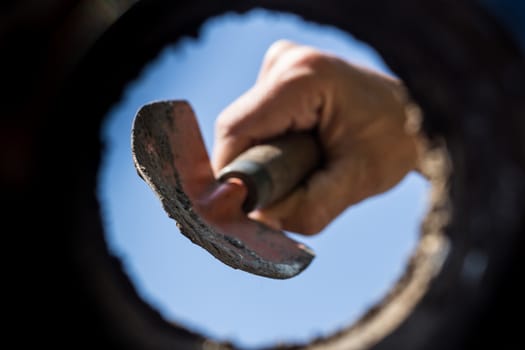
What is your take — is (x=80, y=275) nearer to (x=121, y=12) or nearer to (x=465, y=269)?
(x=121, y=12)

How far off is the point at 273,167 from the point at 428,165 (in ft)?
1.99

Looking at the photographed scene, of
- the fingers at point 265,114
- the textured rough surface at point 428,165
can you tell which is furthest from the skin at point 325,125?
the textured rough surface at point 428,165

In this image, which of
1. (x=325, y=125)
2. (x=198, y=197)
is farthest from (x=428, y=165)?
(x=198, y=197)

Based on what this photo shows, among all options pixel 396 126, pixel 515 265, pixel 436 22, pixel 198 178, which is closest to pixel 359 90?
pixel 396 126

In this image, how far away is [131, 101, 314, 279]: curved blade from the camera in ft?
3.86

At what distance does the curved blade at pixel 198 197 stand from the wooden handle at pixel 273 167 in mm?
54

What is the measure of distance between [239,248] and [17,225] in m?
1.13

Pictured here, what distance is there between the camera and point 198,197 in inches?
57.0

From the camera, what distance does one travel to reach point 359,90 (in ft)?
8.52

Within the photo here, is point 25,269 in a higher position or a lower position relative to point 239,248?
higher

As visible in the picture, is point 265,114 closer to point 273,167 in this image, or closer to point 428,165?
point 273,167

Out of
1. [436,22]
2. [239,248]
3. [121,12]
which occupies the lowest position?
[239,248]

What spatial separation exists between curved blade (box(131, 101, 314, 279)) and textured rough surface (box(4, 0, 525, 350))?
534 millimetres

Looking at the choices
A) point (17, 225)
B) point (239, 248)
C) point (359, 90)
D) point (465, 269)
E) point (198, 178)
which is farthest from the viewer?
point (359, 90)
